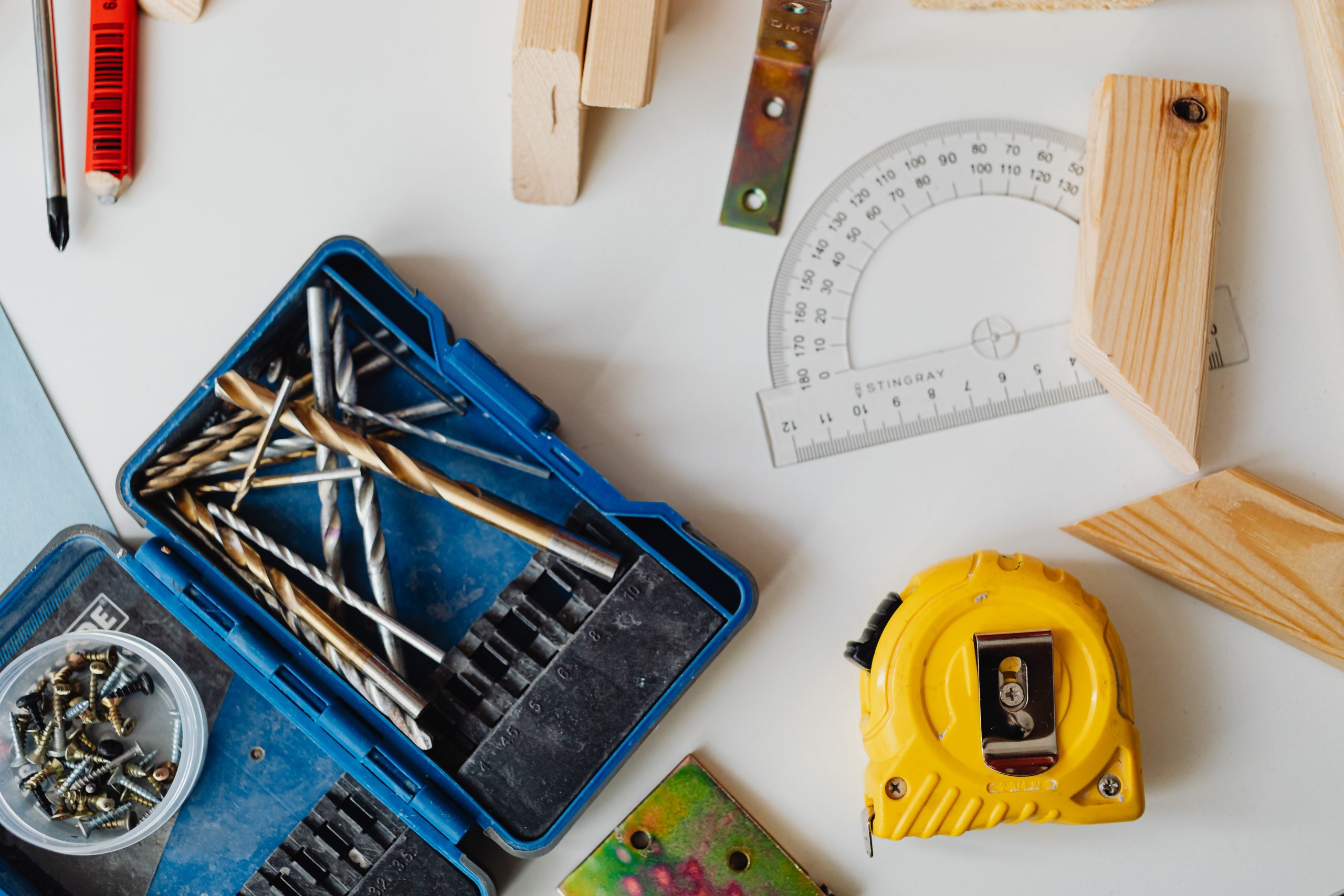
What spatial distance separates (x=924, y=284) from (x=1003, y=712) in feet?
1.45

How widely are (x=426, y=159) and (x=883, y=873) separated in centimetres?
90

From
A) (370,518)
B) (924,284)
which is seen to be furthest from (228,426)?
(924,284)

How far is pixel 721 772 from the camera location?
1.01 m

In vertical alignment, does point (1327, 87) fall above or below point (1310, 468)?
above

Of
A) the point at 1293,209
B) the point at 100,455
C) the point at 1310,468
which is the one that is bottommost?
the point at 100,455

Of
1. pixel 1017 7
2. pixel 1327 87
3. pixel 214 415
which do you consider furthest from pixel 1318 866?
pixel 214 415

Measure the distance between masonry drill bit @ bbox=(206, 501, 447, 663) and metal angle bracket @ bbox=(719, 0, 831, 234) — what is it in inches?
21.0

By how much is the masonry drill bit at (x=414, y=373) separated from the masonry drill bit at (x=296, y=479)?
0.36 feet

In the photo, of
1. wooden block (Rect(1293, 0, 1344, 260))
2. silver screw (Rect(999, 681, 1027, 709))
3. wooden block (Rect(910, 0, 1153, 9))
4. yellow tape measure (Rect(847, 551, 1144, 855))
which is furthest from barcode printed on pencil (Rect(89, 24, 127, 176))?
wooden block (Rect(1293, 0, 1344, 260))

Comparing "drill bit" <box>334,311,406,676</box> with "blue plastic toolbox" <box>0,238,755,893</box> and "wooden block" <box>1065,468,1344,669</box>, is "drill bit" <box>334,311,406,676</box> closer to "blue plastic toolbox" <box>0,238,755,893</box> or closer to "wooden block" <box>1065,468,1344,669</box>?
"blue plastic toolbox" <box>0,238,755,893</box>

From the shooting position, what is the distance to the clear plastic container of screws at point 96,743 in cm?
100

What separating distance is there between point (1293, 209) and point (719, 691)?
2.61ft

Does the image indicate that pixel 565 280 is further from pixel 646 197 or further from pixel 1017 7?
pixel 1017 7

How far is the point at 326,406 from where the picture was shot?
3.15 ft
